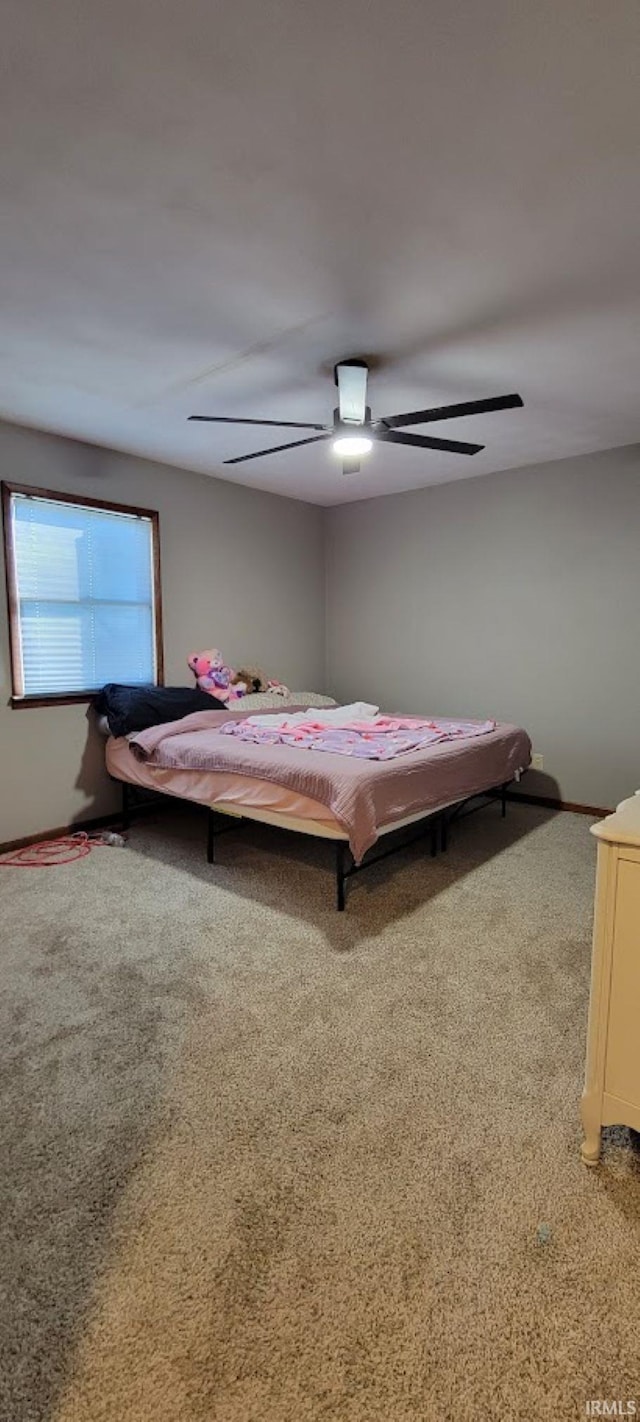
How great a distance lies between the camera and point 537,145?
1.49 metres

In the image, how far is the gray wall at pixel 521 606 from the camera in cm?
401

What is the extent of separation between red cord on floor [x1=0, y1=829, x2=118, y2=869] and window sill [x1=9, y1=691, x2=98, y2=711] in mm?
817

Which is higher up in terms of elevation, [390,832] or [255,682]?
[255,682]

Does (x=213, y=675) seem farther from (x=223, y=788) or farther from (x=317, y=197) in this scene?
(x=317, y=197)

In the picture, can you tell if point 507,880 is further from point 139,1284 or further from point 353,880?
Result: point 139,1284

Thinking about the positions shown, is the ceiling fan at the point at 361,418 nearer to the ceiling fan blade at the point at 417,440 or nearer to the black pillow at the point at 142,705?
the ceiling fan blade at the point at 417,440

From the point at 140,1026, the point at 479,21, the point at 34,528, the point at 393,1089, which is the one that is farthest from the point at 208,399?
the point at 393,1089

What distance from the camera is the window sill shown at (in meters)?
3.50

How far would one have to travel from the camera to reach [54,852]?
11.5 ft

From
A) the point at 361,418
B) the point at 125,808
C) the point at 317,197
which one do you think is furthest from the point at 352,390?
the point at 125,808

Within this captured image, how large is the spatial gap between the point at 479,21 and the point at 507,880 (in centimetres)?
295

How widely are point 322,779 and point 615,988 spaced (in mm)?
1445

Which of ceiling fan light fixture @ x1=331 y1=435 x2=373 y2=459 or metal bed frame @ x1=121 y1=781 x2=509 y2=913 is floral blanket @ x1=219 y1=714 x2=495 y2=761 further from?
ceiling fan light fixture @ x1=331 y1=435 x2=373 y2=459

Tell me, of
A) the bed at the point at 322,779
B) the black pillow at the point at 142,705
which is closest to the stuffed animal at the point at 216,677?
the black pillow at the point at 142,705
